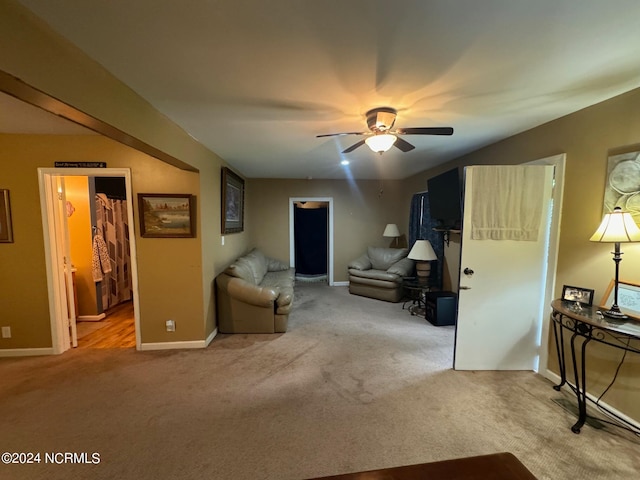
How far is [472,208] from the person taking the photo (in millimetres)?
2611

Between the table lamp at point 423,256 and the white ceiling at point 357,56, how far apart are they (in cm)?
217

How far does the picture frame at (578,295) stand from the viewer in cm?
219

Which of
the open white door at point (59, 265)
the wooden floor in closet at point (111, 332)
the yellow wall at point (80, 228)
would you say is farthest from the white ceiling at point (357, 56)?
the wooden floor in closet at point (111, 332)

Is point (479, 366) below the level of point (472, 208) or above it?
below

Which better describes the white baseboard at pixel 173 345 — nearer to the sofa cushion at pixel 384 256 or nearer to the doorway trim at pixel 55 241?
the doorway trim at pixel 55 241

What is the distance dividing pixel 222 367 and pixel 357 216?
440 centimetres

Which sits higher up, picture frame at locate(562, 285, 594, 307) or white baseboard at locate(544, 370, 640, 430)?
picture frame at locate(562, 285, 594, 307)

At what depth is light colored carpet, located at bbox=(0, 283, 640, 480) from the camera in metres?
1.67

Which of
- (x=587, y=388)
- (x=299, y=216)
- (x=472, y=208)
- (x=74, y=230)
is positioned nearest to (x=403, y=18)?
(x=472, y=208)

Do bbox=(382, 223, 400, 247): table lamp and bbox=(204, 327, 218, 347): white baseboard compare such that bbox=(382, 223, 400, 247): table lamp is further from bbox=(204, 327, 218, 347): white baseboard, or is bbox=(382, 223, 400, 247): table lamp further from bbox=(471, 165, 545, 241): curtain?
bbox=(204, 327, 218, 347): white baseboard

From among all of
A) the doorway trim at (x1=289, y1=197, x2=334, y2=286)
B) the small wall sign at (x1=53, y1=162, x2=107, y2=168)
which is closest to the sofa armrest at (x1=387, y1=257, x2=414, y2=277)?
the doorway trim at (x1=289, y1=197, x2=334, y2=286)

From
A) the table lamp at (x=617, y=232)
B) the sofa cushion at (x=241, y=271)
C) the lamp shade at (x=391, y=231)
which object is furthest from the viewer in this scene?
the lamp shade at (x=391, y=231)

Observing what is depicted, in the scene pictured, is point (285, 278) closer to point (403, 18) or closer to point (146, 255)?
point (146, 255)

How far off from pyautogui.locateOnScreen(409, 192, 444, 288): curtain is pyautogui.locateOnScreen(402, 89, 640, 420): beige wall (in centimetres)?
217
